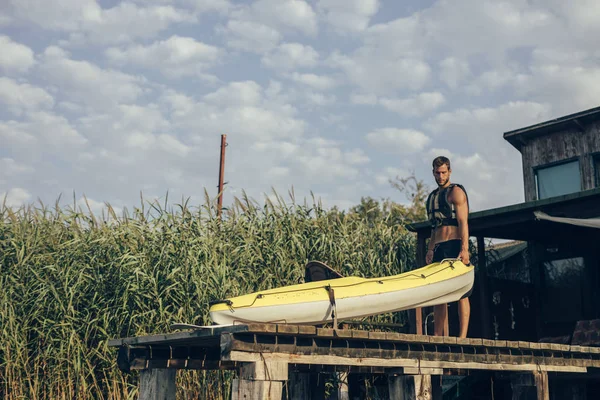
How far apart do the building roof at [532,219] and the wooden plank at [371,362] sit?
316 cm

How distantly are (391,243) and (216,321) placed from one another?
6763 mm

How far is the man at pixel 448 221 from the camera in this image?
7676 mm

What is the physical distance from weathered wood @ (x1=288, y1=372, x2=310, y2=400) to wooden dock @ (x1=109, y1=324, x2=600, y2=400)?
1 centimetres

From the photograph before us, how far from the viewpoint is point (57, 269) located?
31.7ft

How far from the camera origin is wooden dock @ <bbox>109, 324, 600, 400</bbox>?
16.6 feet

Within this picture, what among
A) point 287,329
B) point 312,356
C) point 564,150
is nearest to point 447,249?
point 312,356

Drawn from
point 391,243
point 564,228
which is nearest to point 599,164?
point 564,228

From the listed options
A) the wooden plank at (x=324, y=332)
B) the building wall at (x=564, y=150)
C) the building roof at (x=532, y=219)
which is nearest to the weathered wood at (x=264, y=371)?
the wooden plank at (x=324, y=332)

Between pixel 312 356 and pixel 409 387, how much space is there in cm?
125

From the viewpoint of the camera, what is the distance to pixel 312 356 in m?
5.53

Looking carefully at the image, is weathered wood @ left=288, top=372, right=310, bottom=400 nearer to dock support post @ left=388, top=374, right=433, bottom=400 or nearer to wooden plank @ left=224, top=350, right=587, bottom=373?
dock support post @ left=388, top=374, right=433, bottom=400

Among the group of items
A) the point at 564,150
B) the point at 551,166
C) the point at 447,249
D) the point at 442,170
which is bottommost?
the point at 447,249

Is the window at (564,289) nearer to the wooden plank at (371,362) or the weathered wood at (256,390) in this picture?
the wooden plank at (371,362)

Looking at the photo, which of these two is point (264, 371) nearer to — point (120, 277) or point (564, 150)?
point (120, 277)
